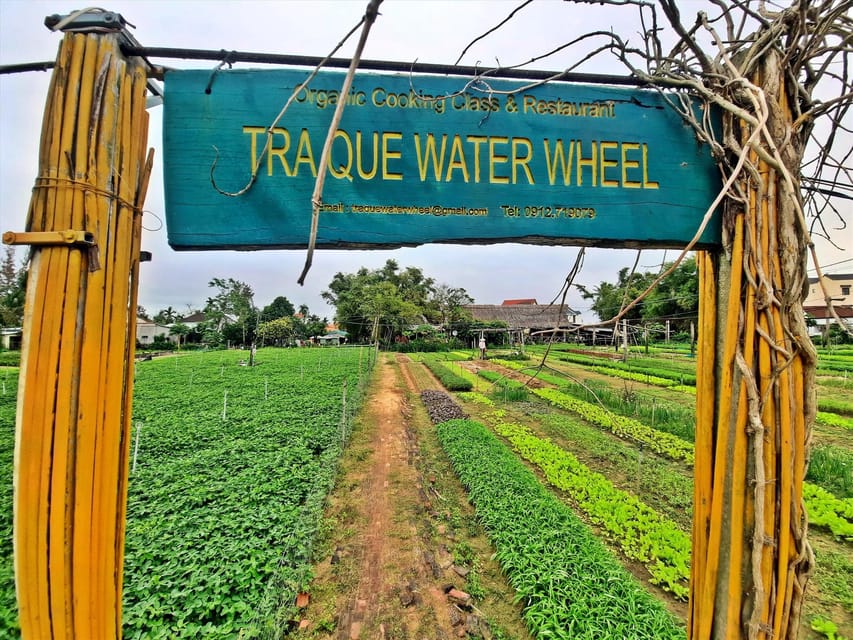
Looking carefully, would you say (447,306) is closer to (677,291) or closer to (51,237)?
(677,291)

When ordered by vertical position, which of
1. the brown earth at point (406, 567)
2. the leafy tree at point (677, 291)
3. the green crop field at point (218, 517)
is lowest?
the brown earth at point (406, 567)

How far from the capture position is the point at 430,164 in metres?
1.22

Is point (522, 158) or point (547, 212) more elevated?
point (522, 158)

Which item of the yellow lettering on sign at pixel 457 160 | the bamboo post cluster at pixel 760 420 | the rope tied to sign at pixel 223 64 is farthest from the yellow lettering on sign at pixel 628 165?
the rope tied to sign at pixel 223 64

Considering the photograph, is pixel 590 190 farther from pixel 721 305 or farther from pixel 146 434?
pixel 146 434

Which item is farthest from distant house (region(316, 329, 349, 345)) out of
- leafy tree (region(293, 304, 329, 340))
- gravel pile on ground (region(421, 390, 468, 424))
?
gravel pile on ground (region(421, 390, 468, 424))

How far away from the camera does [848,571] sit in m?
4.43

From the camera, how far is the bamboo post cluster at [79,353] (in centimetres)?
85

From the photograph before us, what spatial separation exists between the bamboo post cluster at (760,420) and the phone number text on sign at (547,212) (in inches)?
17.0

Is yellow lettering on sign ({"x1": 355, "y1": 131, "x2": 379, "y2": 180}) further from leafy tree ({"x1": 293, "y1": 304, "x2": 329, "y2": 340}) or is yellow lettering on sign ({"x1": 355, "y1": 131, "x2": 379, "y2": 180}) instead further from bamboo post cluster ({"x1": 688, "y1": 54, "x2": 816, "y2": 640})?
leafy tree ({"x1": 293, "y1": 304, "x2": 329, "y2": 340})

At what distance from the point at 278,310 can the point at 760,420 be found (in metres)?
66.3

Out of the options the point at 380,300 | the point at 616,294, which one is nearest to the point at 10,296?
the point at 380,300

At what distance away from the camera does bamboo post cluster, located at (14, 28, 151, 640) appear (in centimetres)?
85

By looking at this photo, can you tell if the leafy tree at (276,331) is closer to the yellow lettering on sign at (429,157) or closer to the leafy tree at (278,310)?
the leafy tree at (278,310)
